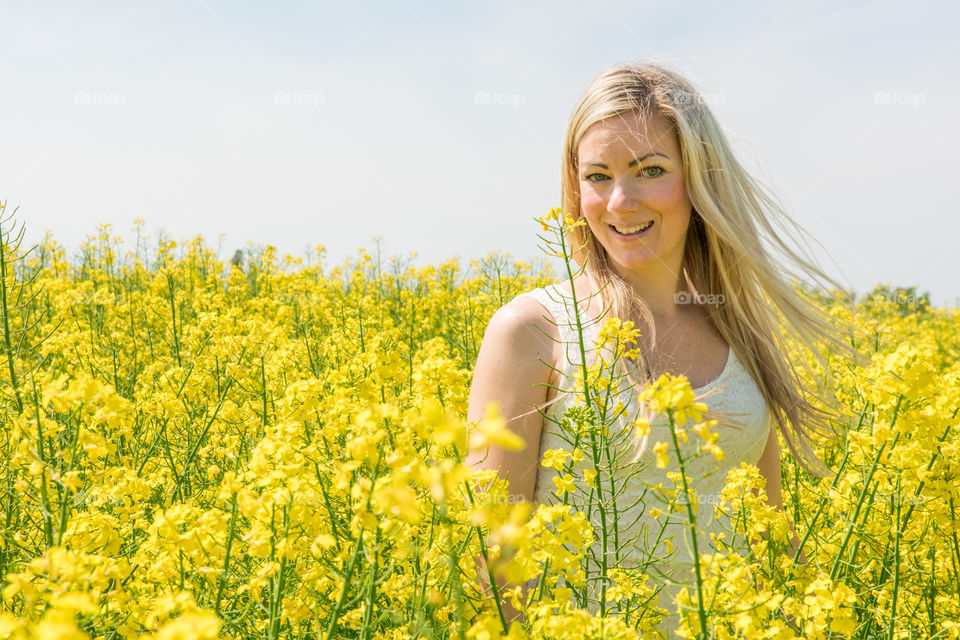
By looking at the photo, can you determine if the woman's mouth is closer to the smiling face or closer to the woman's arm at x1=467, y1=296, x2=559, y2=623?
the smiling face

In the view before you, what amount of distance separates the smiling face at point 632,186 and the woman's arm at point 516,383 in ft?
1.33


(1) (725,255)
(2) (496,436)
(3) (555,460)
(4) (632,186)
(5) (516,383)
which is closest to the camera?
(2) (496,436)

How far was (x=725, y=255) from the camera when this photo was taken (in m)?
2.90

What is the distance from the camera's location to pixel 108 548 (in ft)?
5.73

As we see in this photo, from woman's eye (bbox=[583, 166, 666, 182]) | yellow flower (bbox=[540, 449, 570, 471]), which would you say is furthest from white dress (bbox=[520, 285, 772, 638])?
yellow flower (bbox=[540, 449, 570, 471])

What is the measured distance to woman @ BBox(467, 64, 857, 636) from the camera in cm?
247

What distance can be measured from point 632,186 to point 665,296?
554 mm

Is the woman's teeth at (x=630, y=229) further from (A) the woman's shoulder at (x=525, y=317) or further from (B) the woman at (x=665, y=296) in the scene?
(A) the woman's shoulder at (x=525, y=317)

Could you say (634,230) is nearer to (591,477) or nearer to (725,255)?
(725,255)

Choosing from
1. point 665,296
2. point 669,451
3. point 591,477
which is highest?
point 665,296

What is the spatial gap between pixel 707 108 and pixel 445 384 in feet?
4.58

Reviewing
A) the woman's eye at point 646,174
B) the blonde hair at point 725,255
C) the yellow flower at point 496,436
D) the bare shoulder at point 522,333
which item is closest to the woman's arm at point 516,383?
the bare shoulder at point 522,333

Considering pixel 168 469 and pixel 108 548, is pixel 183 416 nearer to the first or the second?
pixel 168 469

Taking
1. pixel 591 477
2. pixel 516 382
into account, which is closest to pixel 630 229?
pixel 516 382
